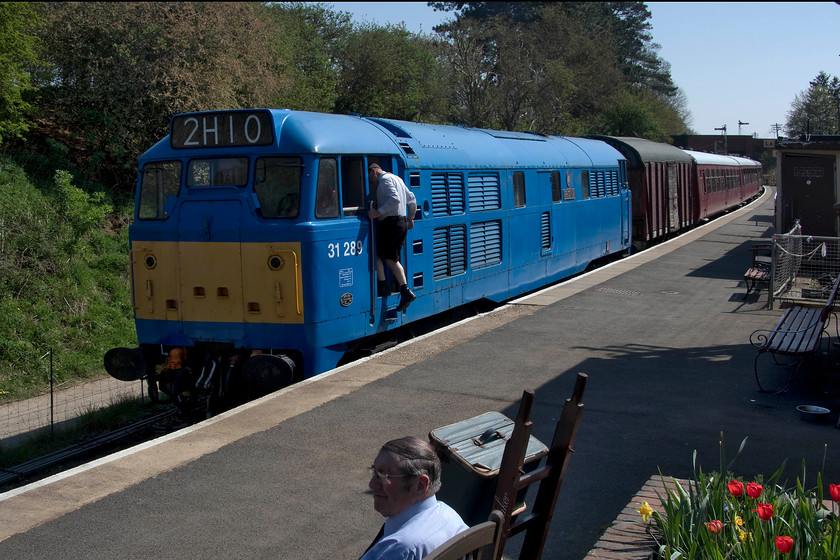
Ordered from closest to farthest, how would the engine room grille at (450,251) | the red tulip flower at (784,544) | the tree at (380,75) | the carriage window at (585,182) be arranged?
the red tulip flower at (784,544) → the engine room grille at (450,251) → the carriage window at (585,182) → the tree at (380,75)

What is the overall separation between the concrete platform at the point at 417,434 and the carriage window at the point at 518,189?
2.25m

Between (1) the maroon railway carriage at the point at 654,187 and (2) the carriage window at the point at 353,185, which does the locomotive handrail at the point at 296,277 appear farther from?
(1) the maroon railway carriage at the point at 654,187

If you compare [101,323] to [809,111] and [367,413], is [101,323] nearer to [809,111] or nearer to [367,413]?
[367,413]

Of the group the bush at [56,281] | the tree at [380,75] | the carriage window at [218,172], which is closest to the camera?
the carriage window at [218,172]

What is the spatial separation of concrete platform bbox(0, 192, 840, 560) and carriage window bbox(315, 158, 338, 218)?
5.76 ft

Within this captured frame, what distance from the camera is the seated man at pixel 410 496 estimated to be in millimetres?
3057

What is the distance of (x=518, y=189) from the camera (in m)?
13.0

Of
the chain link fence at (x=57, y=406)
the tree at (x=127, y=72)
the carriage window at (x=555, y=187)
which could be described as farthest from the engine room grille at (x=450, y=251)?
the tree at (x=127, y=72)

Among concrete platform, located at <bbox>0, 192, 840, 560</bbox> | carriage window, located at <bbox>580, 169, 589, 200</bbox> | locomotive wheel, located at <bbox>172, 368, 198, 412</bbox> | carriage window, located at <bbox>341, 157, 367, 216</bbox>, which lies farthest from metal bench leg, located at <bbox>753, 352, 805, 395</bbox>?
carriage window, located at <bbox>580, 169, 589, 200</bbox>

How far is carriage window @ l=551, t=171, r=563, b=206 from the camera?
1465 centimetres

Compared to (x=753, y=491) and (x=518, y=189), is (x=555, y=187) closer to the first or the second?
(x=518, y=189)

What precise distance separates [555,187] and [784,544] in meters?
11.8

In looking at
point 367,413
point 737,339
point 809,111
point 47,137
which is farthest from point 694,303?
point 809,111

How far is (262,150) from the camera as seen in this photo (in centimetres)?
823
